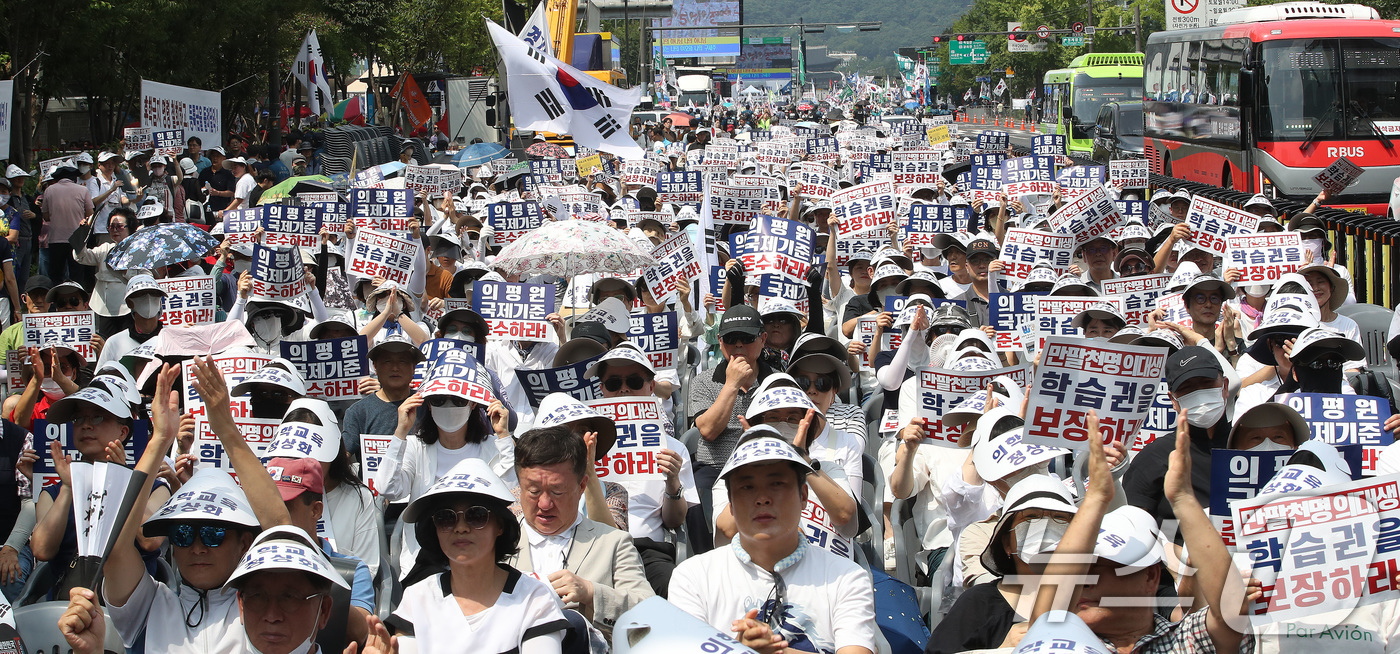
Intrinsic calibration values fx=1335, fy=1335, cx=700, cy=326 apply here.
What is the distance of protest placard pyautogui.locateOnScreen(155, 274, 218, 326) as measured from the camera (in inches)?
341

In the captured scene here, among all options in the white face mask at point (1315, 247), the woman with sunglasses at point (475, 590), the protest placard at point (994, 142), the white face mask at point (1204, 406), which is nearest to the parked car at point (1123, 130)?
the protest placard at point (994, 142)

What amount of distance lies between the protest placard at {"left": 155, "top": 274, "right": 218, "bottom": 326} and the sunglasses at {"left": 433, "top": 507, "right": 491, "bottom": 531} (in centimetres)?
544

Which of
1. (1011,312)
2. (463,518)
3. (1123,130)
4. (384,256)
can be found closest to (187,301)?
(384,256)

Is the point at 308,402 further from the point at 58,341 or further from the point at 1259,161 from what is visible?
the point at 1259,161

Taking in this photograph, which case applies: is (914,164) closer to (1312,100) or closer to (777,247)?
(1312,100)

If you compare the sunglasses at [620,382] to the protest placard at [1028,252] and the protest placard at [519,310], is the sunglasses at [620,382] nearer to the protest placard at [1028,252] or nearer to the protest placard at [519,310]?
the protest placard at [519,310]

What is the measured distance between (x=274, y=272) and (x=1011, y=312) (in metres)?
4.94

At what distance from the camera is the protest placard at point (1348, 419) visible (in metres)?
5.54

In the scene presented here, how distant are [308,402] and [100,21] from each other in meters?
20.9

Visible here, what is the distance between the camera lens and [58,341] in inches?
307

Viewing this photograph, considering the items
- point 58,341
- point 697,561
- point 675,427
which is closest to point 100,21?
point 58,341

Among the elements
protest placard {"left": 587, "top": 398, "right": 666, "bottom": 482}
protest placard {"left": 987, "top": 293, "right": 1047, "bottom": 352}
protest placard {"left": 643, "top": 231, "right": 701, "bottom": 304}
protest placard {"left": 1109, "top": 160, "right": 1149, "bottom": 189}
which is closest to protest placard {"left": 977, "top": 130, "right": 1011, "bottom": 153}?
protest placard {"left": 1109, "top": 160, "right": 1149, "bottom": 189}

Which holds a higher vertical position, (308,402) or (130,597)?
(308,402)

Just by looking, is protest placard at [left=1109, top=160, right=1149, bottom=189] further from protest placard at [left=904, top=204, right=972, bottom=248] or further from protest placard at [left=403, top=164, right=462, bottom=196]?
protest placard at [left=403, top=164, right=462, bottom=196]
